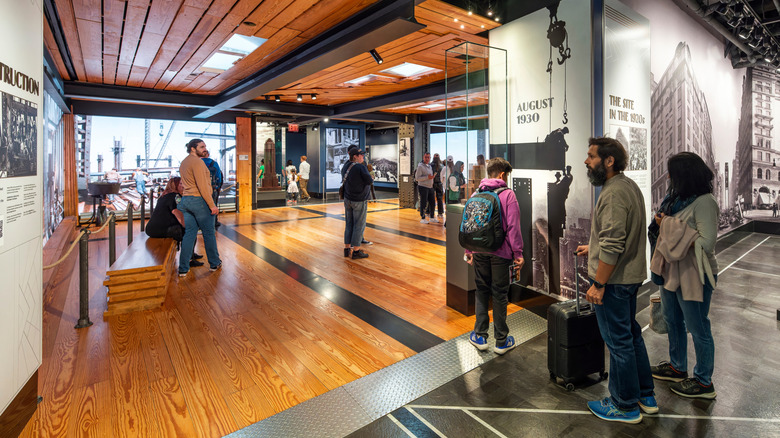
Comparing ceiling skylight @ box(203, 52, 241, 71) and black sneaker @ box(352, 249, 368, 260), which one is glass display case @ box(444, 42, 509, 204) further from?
ceiling skylight @ box(203, 52, 241, 71)

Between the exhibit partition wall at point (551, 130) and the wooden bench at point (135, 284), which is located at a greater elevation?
the exhibit partition wall at point (551, 130)

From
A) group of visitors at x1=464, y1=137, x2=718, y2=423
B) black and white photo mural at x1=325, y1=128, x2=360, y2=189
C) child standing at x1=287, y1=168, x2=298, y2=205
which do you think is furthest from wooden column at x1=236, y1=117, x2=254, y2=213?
group of visitors at x1=464, y1=137, x2=718, y2=423

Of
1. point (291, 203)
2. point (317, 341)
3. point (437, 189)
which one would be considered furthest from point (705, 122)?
point (291, 203)

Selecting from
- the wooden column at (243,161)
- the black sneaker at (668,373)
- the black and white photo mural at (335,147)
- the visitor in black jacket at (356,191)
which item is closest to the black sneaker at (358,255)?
the visitor in black jacket at (356,191)

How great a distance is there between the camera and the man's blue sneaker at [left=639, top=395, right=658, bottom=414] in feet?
7.16

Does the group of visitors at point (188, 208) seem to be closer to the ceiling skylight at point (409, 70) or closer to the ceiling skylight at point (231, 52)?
the ceiling skylight at point (231, 52)

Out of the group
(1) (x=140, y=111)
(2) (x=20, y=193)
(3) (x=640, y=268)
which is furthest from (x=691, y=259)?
(1) (x=140, y=111)

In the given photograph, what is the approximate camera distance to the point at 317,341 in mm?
3197

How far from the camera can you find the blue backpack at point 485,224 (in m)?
2.73

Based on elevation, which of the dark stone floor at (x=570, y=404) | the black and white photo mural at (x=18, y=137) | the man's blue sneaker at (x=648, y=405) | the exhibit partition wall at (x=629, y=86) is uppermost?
the exhibit partition wall at (x=629, y=86)

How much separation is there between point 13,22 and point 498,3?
3.97 meters

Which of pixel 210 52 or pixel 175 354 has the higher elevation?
pixel 210 52

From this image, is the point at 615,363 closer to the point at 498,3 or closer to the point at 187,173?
A: the point at 498,3

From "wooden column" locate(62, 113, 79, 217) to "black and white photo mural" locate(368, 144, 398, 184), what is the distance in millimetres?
12342
